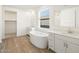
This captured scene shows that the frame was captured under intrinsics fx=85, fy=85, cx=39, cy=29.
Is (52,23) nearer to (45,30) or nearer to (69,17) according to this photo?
(45,30)

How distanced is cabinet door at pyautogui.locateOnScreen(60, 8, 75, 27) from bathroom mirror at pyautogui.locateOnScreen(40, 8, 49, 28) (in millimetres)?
1178

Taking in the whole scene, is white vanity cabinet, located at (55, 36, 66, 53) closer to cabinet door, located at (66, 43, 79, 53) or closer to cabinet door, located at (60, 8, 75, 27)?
cabinet door, located at (66, 43, 79, 53)

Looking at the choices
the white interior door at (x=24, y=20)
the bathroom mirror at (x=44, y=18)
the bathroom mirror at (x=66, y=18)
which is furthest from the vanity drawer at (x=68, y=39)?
the white interior door at (x=24, y=20)

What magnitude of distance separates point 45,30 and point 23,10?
5.27 feet

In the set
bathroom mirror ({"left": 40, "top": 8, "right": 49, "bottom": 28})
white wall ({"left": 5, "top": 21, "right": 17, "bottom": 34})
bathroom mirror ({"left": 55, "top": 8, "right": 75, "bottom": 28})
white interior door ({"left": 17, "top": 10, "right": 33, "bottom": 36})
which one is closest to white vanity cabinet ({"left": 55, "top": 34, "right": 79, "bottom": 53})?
bathroom mirror ({"left": 55, "top": 8, "right": 75, "bottom": 28})

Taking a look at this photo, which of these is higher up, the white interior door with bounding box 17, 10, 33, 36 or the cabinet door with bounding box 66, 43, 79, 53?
the white interior door with bounding box 17, 10, 33, 36

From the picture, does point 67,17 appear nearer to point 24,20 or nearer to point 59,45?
point 59,45

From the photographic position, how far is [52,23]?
436cm

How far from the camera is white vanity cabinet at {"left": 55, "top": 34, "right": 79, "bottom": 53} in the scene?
2.18 meters

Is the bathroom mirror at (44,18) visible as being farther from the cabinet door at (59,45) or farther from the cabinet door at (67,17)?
the cabinet door at (59,45)

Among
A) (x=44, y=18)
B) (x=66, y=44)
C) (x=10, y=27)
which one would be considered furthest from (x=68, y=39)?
(x=10, y=27)

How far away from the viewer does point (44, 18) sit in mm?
5000

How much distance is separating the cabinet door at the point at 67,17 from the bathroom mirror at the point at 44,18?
1.18 metres
